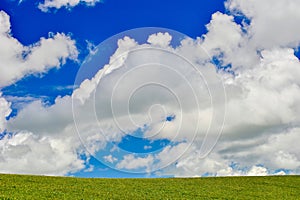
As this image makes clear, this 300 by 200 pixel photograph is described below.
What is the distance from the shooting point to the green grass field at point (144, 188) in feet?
118

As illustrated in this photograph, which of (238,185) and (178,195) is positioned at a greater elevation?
(238,185)

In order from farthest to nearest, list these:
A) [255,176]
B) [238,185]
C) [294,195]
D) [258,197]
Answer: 1. [255,176]
2. [238,185]
3. [294,195]
4. [258,197]

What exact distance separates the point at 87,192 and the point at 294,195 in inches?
876

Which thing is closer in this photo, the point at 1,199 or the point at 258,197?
the point at 1,199

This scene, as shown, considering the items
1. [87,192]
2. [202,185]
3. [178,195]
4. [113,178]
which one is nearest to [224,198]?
[178,195]

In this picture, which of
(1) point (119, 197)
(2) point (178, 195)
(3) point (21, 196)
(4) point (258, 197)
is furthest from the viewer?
(4) point (258, 197)

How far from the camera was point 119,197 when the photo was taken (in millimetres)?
35969

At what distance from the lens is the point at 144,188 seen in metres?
43.2

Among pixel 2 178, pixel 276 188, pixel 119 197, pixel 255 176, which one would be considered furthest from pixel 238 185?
pixel 2 178

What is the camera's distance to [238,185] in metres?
50.3

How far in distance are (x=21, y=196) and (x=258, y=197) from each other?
22.7 metres

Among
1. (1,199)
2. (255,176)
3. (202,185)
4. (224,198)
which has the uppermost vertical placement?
(255,176)

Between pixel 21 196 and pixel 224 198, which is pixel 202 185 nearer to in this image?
pixel 224 198

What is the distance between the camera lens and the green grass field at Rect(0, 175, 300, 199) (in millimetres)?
35906
